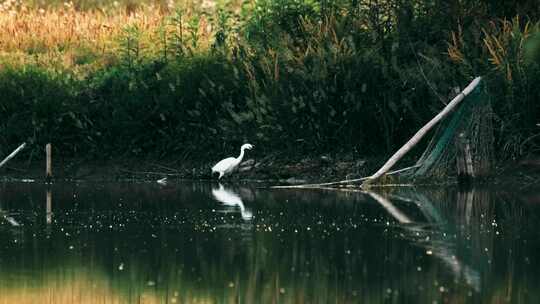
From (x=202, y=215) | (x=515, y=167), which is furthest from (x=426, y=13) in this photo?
(x=202, y=215)

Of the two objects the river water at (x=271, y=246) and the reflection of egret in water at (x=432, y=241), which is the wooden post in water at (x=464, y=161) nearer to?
the river water at (x=271, y=246)

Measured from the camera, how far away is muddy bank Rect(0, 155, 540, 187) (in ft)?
84.4

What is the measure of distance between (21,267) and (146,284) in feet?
6.16

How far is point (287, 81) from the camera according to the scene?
27.4 m

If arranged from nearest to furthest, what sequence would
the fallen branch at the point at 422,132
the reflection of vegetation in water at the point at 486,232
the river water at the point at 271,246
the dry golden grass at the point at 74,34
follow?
the river water at the point at 271,246 < the reflection of vegetation in water at the point at 486,232 < the fallen branch at the point at 422,132 < the dry golden grass at the point at 74,34

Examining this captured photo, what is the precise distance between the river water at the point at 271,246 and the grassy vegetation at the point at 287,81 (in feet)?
7.29

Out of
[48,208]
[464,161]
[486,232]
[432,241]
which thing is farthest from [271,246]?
[464,161]

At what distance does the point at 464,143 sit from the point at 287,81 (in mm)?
3843

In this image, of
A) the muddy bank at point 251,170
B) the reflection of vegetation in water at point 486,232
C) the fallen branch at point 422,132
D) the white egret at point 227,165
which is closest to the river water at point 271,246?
the reflection of vegetation in water at point 486,232

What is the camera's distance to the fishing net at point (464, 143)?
25.0 m

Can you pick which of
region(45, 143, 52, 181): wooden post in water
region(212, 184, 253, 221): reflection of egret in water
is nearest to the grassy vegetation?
region(45, 143, 52, 181): wooden post in water

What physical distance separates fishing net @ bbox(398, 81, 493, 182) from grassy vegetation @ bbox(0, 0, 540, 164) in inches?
24.1

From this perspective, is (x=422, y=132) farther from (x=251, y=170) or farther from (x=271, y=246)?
(x=271, y=246)

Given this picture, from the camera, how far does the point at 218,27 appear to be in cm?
3116
